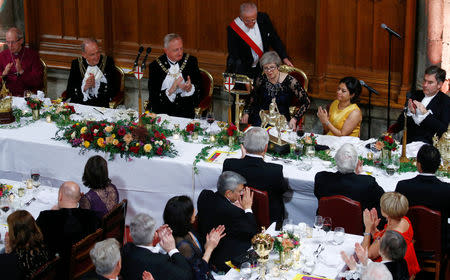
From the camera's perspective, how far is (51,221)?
4.71 m

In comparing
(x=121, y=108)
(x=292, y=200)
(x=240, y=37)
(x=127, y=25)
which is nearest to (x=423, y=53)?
(x=240, y=37)

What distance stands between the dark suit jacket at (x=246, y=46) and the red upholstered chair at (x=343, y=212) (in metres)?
3.10

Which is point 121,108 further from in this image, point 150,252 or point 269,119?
point 150,252

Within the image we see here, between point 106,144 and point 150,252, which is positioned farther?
point 106,144

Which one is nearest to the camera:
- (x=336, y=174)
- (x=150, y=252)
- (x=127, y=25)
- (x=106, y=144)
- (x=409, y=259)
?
(x=150, y=252)

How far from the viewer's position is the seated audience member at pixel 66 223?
15.4ft

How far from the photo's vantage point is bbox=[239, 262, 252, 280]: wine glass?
4.17 m

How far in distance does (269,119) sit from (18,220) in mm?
2449

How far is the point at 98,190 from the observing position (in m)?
5.22

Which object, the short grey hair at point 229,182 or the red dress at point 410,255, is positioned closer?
the red dress at point 410,255

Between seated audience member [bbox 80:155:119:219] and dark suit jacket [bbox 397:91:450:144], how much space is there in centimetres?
277

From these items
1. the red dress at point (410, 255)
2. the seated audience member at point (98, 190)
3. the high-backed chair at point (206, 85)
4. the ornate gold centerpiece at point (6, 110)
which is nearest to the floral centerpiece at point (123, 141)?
the seated audience member at point (98, 190)

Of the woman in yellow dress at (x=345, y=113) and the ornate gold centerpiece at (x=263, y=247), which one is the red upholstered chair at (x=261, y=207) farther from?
the woman in yellow dress at (x=345, y=113)

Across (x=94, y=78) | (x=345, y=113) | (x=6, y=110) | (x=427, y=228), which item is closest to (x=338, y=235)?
(x=427, y=228)
